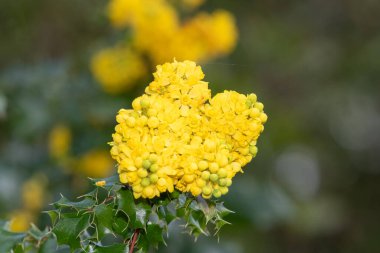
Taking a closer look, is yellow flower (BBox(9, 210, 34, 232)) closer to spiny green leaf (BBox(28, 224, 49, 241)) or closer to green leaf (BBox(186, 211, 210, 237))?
spiny green leaf (BBox(28, 224, 49, 241))

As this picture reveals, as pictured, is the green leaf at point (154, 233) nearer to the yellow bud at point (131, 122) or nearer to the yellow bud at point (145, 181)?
the yellow bud at point (145, 181)

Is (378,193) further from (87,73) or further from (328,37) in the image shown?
(87,73)

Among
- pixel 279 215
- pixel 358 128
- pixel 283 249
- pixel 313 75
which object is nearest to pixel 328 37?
pixel 313 75

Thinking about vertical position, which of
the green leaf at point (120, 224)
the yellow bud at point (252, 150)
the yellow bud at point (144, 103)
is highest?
the yellow bud at point (144, 103)

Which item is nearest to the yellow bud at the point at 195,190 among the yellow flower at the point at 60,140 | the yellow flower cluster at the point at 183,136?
the yellow flower cluster at the point at 183,136

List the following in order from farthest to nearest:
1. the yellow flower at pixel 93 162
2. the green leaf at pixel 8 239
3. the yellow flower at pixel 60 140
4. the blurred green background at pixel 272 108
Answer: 1. the yellow flower at pixel 93 162
2. the yellow flower at pixel 60 140
3. the blurred green background at pixel 272 108
4. the green leaf at pixel 8 239

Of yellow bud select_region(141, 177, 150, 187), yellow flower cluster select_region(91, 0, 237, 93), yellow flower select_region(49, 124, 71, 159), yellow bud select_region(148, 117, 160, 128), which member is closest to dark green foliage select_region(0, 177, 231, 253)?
yellow bud select_region(141, 177, 150, 187)

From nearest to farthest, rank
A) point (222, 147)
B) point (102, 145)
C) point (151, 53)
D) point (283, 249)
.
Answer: point (222, 147) < point (151, 53) < point (102, 145) < point (283, 249)

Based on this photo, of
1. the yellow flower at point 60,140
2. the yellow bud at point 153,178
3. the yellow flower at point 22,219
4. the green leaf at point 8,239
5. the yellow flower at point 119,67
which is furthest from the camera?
the yellow flower at point 60,140
